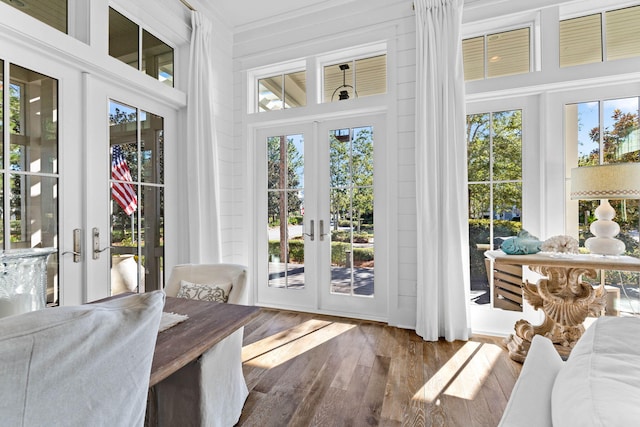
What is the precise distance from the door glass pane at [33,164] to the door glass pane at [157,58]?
2.71 feet

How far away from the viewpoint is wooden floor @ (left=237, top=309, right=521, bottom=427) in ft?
5.50

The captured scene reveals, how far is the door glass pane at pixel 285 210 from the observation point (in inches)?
136

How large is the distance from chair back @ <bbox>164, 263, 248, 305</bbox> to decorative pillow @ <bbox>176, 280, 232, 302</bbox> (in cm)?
4

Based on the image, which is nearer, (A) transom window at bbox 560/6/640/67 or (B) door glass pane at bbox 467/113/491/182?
(A) transom window at bbox 560/6/640/67

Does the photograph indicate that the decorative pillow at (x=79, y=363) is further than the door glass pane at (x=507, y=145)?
No

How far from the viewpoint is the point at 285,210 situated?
3514 mm

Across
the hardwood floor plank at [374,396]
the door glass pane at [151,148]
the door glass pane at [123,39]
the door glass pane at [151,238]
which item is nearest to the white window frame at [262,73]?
the door glass pane at [151,148]

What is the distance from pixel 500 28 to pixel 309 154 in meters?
2.11

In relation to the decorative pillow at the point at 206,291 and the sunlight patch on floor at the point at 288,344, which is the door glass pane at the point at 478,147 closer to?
the sunlight patch on floor at the point at 288,344

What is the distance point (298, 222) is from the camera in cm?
347

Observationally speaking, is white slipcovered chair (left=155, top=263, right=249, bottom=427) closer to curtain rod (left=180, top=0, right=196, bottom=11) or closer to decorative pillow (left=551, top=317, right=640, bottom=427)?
decorative pillow (left=551, top=317, right=640, bottom=427)

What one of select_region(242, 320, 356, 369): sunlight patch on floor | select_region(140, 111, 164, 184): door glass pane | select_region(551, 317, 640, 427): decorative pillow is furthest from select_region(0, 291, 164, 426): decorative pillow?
select_region(140, 111, 164, 184): door glass pane

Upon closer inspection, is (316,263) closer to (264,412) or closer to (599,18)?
(264,412)

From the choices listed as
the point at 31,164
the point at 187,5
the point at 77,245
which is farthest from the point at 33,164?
the point at 187,5
